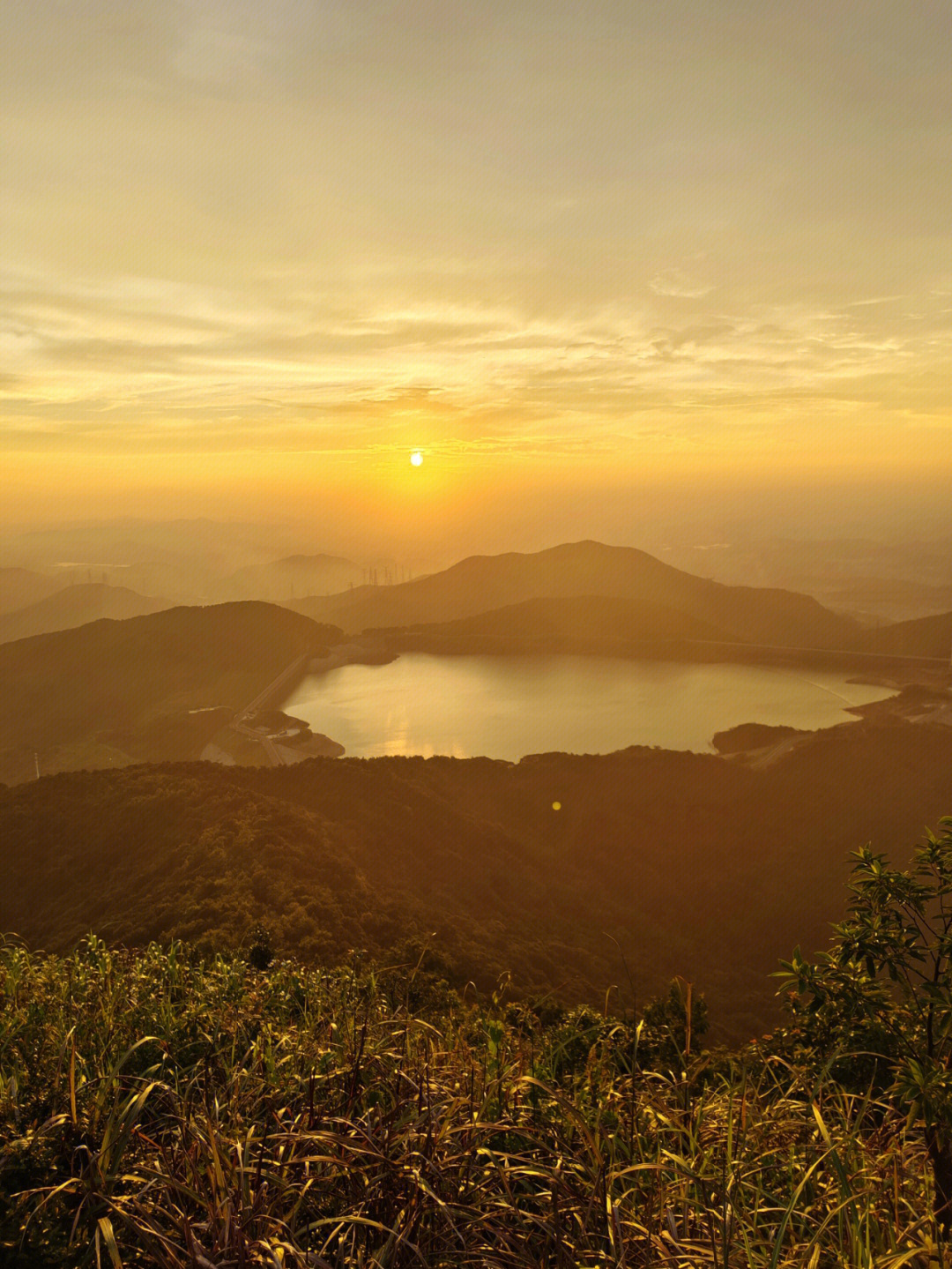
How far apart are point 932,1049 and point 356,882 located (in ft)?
56.9

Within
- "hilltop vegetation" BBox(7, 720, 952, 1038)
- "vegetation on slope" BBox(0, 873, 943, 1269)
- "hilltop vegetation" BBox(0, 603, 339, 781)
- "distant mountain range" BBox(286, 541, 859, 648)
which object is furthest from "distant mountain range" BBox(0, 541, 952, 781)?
"vegetation on slope" BBox(0, 873, 943, 1269)

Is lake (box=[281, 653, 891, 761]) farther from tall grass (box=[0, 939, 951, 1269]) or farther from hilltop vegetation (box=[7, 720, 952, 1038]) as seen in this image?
tall grass (box=[0, 939, 951, 1269])

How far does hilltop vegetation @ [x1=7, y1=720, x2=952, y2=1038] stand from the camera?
15.9m

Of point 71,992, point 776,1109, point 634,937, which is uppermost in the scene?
point 71,992

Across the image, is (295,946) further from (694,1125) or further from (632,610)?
(632,610)

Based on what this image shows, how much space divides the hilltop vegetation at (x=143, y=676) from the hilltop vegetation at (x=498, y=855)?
82.9 ft

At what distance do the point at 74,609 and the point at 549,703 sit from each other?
135236 millimetres

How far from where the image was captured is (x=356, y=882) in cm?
1916

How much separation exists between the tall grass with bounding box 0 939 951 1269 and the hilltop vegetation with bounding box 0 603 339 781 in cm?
5072

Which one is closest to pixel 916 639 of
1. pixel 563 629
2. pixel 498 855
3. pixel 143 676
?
pixel 563 629

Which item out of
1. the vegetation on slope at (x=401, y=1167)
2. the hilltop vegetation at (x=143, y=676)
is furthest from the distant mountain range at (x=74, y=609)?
the vegetation on slope at (x=401, y=1167)

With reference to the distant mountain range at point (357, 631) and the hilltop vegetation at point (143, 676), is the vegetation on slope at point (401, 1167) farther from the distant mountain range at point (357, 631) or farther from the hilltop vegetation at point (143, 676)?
the hilltop vegetation at point (143, 676)

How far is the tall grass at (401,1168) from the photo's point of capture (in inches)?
78.2

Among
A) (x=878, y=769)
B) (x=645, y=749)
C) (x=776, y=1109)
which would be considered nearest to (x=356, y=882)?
(x=776, y=1109)
